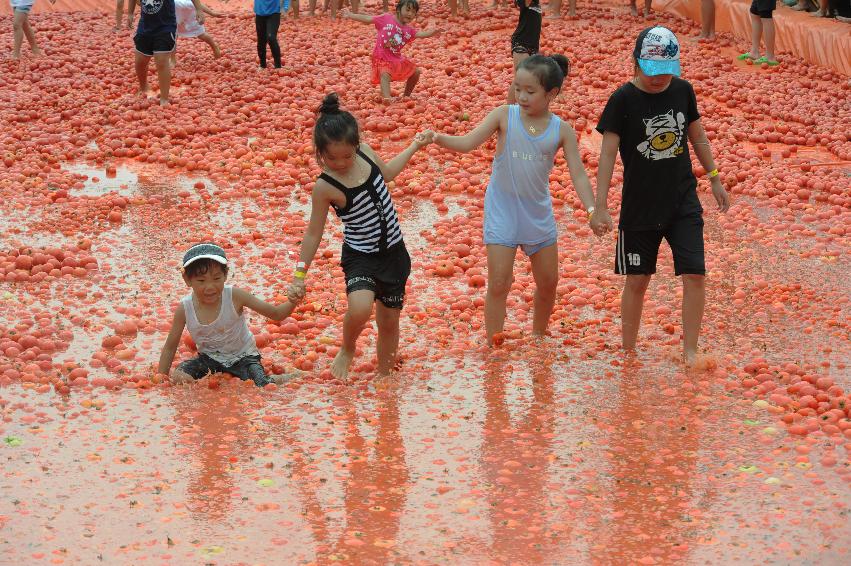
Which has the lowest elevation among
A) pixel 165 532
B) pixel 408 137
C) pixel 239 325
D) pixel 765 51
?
pixel 165 532

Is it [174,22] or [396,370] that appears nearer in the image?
[396,370]

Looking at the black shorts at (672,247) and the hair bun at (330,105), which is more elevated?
the hair bun at (330,105)

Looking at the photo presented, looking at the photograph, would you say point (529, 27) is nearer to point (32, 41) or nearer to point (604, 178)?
point (604, 178)

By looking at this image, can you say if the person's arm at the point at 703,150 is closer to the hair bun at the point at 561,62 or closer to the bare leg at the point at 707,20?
the hair bun at the point at 561,62

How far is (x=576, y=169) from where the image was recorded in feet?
19.5

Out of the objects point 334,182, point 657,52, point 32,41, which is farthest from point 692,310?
point 32,41

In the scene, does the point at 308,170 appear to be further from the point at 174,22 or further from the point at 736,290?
the point at 736,290

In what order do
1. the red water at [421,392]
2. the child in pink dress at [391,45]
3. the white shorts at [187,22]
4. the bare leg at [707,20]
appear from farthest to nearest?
the bare leg at [707,20] < the white shorts at [187,22] < the child in pink dress at [391,45] < the red water at [421,392]

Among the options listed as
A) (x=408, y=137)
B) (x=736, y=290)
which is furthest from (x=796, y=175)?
(x=408, y=137)

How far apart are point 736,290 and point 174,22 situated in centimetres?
778

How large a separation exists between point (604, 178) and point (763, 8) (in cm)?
959

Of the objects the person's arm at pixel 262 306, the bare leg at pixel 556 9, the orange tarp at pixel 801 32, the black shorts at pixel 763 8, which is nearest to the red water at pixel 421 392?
the person's arm at pixel 262 306

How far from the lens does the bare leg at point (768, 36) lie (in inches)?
574

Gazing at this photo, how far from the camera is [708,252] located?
26.7 ft
